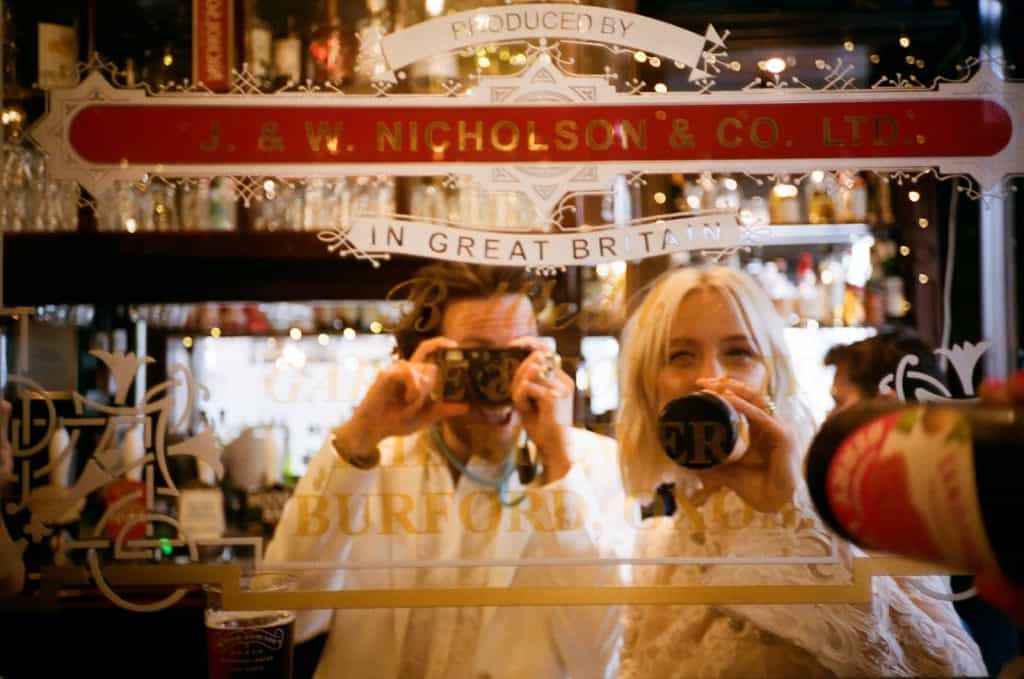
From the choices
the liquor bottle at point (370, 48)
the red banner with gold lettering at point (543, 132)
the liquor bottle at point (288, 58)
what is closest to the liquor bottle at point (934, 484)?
the red banner with gold lettering at point (543, 132)

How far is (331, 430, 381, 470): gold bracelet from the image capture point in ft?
6.12

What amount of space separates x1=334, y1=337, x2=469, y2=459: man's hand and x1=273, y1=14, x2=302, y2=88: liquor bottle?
23.8 inches

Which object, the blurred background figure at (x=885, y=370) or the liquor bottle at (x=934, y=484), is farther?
the blurred background figure at (x=885, y=370)

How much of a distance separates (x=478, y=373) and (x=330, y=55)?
2.34 ft

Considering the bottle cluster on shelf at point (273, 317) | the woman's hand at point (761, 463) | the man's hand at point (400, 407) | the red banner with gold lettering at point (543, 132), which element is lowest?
the woman's hand at point (761, 463)

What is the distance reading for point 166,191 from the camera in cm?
193

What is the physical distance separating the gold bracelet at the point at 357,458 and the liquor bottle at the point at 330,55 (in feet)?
2.37

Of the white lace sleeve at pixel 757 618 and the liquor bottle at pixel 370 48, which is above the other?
the liquor bottle at pixel 370 48

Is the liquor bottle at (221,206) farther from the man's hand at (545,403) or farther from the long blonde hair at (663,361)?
the long blonde hair at (663,361)

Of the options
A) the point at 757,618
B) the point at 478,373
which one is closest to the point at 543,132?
the point at 478,373

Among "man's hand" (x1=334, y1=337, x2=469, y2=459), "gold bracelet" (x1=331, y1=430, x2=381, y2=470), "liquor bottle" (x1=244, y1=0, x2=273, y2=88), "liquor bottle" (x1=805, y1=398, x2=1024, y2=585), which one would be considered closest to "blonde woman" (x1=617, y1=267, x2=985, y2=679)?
"man's hand" (x1=334, y1=337, x2=469, y2=459)

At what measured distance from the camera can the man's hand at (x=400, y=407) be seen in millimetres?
1864

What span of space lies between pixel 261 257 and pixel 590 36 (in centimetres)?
83

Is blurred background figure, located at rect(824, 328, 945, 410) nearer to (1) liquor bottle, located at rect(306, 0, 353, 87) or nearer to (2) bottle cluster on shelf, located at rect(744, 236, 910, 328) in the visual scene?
(2) bottle cluster on shelf, located at rect(744, 236, 910, 328)
